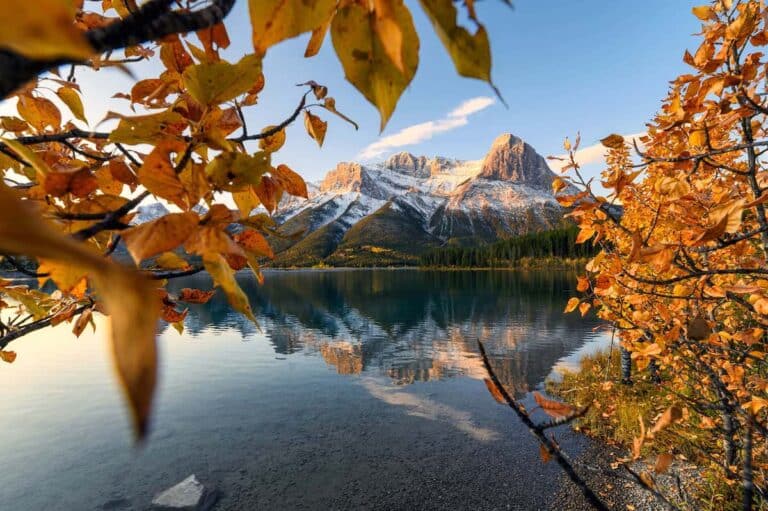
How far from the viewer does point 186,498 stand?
39.1 feet

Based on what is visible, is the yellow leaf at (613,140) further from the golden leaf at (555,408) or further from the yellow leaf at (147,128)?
the yellow leaf at (147,128)

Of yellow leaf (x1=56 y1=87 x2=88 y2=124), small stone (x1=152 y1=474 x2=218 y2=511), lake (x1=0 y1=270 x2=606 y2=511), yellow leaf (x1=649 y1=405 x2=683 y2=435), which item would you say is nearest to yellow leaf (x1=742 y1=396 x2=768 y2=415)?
yellow leaf (x1=649 y1=405 x2=683 y2=435)

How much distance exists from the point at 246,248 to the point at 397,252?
17868 centimetres

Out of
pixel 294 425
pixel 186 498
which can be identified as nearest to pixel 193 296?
pixel 186 498

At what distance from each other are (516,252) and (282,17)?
132 meters

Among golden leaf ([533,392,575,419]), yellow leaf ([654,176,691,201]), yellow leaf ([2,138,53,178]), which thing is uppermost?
yellow leaf ([654,176,691,201])

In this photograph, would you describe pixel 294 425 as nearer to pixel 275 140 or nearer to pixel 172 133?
pixel 275 140

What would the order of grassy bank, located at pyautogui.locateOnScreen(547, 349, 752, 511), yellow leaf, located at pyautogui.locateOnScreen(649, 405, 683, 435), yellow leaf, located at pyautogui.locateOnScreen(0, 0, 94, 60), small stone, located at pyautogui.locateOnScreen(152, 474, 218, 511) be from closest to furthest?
1. yellow leaf, located at pyautogui.locateOnScreen(0, 0, 94, 60)
2. yellow leaf, located at pyautogui.locateOnScreen(649, 405, 683, 435)
3. grassy bank, located at pyautogui.locateOnScreen(547, 349, 752, 511)
4. small stone, located at pyautogui.locateOnScreen(152, 474, 218, 511)

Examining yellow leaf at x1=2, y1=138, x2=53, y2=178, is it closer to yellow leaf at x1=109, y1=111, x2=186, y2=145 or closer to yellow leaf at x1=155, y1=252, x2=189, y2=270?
yellow leaf at x1=109, y1=111, x2=186, y2=145

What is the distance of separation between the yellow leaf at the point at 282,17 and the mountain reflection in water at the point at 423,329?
2373 cm

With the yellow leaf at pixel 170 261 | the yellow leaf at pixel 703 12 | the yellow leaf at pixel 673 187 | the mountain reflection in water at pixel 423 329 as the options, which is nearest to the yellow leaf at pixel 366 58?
the yellow leaf at pixel 170 261

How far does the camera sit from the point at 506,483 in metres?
12.8

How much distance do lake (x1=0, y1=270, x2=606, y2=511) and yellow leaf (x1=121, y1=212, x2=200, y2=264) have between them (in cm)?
748

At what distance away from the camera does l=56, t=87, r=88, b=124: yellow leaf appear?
52.6 inches
